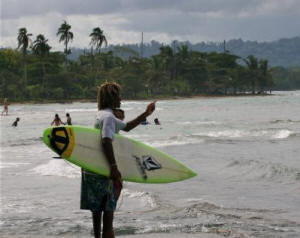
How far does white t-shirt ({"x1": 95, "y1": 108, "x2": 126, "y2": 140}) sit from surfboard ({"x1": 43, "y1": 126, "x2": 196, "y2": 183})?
0.61 feet

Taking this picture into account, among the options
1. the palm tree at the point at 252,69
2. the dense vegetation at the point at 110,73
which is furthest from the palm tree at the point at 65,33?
the palm tree at the point at 252,69

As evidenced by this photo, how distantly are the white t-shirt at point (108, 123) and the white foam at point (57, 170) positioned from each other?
21.7ft

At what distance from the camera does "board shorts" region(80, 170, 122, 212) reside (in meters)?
4.44

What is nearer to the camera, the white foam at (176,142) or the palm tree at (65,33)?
the white foam at (176,142)

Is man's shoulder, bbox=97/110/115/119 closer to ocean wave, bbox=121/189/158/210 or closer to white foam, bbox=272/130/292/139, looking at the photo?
ocean wave, bbox=121/189/158/210

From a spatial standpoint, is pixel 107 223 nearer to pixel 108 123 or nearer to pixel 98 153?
pixel 98 153

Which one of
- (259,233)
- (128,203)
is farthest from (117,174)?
(128,203)

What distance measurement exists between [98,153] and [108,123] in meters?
0.36

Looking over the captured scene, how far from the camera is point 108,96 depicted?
14.5 feet

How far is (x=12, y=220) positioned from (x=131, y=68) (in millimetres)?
105476

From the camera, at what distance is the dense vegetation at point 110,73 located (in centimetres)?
8919

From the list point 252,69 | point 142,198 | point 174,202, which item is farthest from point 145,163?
point 252,69

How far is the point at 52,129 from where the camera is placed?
4.65 meters

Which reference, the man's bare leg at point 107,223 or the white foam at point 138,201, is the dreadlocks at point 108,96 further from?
the white foam at point 138,201
